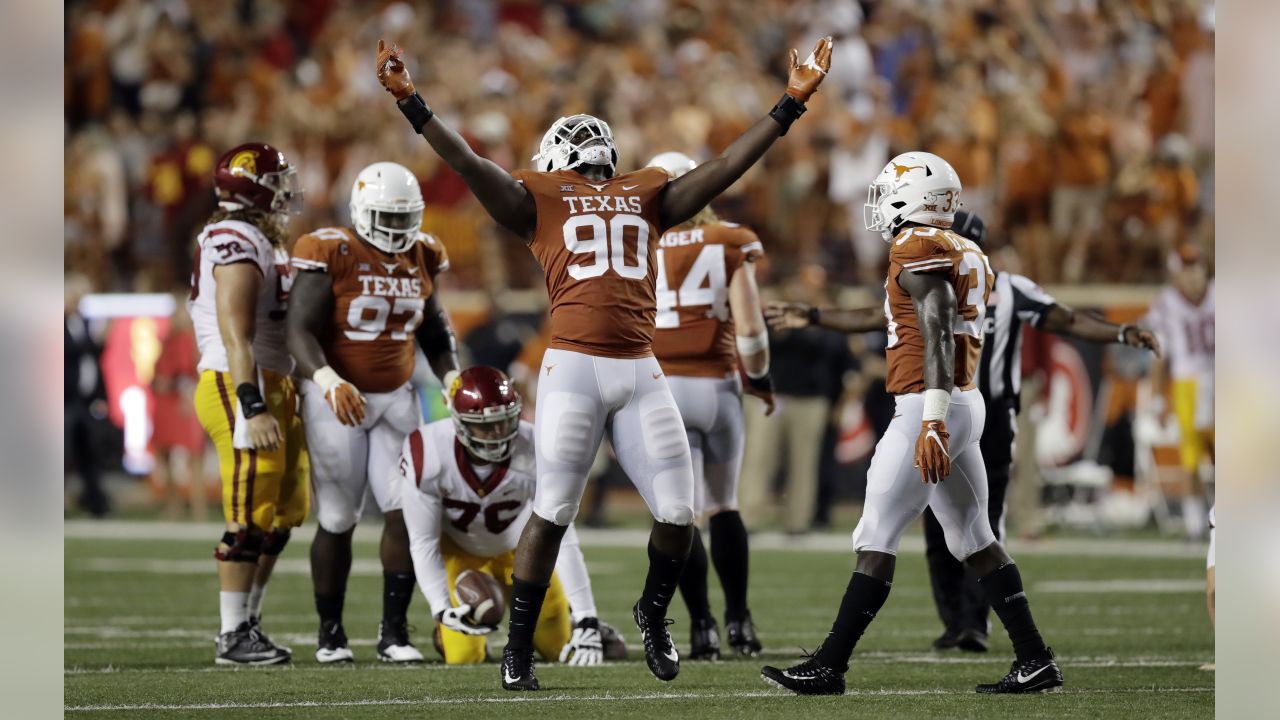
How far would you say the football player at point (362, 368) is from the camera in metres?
7.16

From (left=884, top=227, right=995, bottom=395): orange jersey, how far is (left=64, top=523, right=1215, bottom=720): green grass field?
3.60ft

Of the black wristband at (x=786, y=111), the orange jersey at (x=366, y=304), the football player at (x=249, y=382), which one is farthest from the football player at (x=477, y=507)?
the black wristband at (x=786, y=111)

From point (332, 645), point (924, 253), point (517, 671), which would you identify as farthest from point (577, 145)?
point (332, 645)

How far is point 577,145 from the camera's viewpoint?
6.15m

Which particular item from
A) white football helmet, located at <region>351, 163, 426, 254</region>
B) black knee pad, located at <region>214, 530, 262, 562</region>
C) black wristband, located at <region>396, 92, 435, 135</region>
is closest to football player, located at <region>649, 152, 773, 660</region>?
white football helmet, located at <region>351, 163, 426, 254</region>

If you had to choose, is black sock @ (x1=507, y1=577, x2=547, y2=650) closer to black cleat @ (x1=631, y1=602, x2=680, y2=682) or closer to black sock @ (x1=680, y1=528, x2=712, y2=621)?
black cleat @ (x1=631, y1=602, x2=680, y2=682)

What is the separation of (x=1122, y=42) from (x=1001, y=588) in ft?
37.7

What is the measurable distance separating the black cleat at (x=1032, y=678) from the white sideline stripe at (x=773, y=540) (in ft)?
21.3

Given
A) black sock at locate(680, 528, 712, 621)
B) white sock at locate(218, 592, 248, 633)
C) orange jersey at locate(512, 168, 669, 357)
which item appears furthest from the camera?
black sock at locate(680, 528, 712, 621)

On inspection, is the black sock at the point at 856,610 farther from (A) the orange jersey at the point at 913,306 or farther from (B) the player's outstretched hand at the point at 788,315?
(B) the player's outstretched hand at the point at 788,315

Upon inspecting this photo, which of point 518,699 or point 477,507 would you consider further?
point 477,507

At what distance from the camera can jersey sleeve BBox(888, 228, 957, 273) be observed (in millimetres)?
5863

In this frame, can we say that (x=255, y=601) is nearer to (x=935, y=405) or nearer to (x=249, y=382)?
(x=249, y=382)

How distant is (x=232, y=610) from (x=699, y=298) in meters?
2.33
